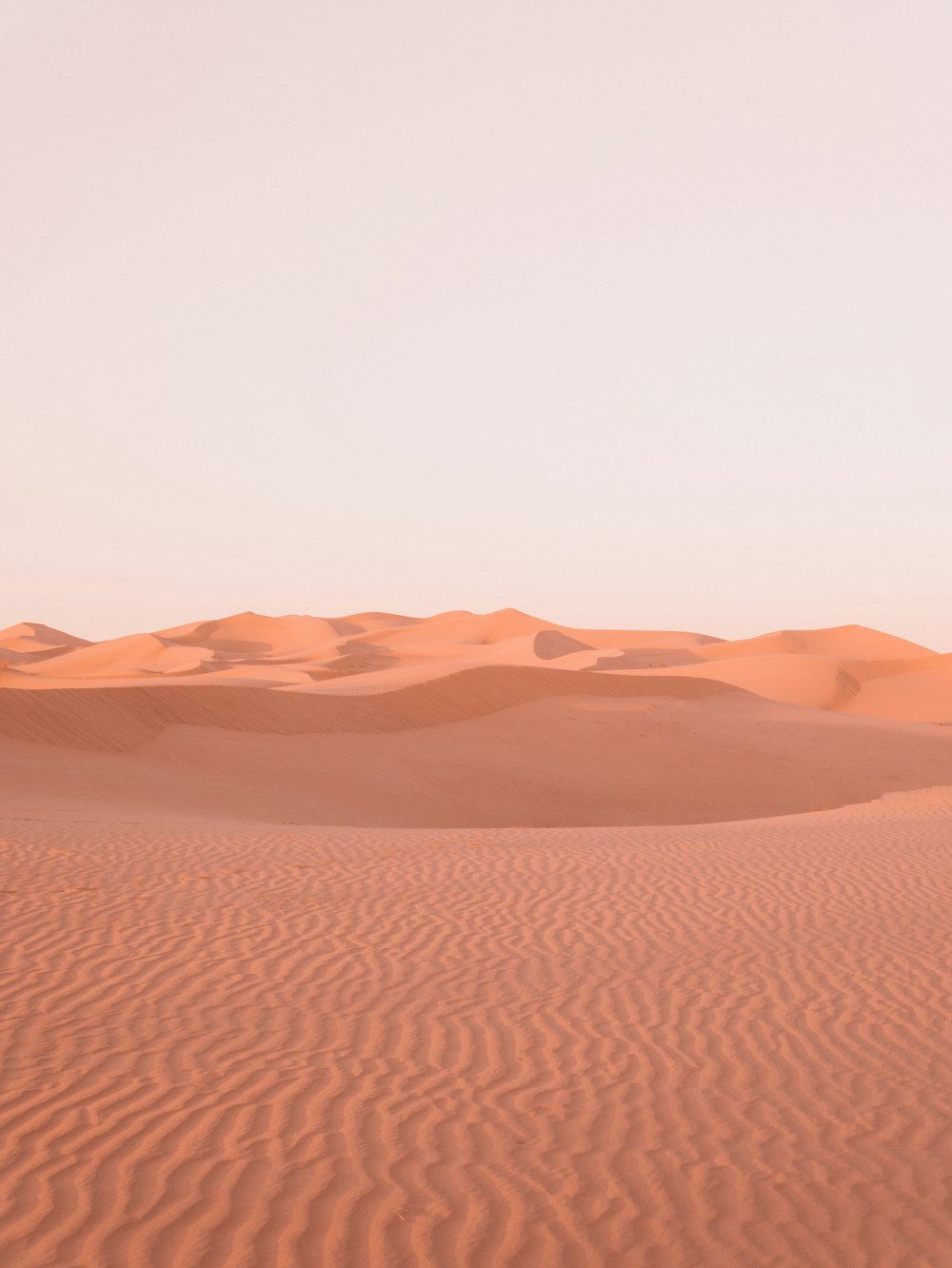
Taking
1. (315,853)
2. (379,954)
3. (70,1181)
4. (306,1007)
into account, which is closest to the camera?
(70,1181)

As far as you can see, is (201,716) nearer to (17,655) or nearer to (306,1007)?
(306,1007)

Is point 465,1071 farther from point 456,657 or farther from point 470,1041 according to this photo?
point 456,657

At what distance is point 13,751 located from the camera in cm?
1952

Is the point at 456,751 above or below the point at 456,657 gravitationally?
below

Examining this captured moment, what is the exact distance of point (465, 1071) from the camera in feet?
18.3

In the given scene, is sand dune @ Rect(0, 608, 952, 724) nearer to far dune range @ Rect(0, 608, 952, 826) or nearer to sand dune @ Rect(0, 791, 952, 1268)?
far dune range @ Rect(0, 608, 952, 826)

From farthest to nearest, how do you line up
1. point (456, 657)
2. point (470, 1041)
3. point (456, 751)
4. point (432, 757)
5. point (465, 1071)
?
1. point (456, 657)
2. point (456, 751)
3. point (432, 757)
4. point (470, 1041)
5. point (465, 1071)

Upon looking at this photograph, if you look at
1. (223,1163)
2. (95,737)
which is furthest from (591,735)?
(223,1163)

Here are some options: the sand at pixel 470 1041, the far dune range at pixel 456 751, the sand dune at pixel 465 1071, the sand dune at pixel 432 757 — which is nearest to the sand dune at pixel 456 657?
the far dune range at pixel 456 751

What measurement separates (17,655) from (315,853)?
68.1 metres

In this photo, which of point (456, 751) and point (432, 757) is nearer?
point (432, 757)

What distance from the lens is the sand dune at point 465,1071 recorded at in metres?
4.09

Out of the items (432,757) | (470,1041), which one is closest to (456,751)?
(432,757)

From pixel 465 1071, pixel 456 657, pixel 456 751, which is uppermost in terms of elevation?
pixel 456 657
